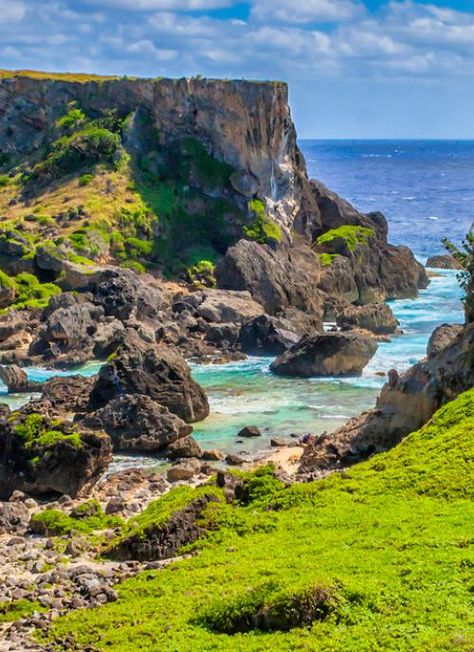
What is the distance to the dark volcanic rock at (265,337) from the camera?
62.8 m

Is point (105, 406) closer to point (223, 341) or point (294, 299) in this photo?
point (223, 341)

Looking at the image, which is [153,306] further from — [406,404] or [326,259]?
[406,404]

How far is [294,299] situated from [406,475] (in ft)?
151

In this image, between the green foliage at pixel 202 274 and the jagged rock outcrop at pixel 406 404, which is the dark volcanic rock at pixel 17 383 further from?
the green foliage at pixel 202 274

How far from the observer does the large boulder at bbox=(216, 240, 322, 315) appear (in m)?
72.8

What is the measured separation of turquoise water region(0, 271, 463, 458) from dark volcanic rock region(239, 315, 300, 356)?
1.09 meters

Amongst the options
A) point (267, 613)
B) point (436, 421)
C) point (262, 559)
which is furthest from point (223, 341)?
point (267, 613)

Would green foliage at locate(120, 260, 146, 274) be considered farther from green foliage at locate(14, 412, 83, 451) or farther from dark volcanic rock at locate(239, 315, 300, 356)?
green foliage at locate(14, 412, 83, 451)

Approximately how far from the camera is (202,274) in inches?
3155

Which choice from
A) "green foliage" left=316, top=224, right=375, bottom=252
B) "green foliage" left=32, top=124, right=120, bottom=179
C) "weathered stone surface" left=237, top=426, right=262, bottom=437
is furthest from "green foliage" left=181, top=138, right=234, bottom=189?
"weathered stone surface" left=237, top=426, right=262, bottom=437

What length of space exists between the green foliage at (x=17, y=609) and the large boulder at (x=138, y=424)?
1906 centimetres

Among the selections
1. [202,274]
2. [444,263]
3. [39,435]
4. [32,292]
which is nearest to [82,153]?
[202,274]

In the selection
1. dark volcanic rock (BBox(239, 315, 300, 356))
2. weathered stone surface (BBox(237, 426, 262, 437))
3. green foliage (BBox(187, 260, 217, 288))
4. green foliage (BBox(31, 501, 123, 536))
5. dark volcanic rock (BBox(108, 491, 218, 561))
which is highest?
green foliage (BBox(187, 260, 217, 288))

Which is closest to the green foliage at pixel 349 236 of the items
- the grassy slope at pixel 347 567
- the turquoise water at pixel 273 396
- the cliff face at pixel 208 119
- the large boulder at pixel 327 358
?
the cliff face at pixel 208 119
